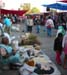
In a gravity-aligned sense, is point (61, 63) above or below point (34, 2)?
above

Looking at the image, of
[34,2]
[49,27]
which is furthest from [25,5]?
[49,27]

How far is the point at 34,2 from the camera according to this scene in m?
70.6

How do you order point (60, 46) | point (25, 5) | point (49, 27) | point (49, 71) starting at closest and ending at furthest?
point (49, 71)
point (60, 46)
point (49, 27)
point (25, 5)

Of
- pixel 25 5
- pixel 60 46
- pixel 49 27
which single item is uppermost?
pixel 60 46

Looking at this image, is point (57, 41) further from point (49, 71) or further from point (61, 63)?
point (49, 71)

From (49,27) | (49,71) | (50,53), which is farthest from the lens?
(49,27)

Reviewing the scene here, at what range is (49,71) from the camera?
10.1 metres

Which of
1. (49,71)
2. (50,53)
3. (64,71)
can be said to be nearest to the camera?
(49,71)

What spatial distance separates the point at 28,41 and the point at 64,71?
488 cm

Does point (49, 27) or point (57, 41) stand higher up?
point (57, 41)

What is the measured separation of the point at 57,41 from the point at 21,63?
82.4 inches

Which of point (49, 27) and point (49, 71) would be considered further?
point (49, 27)

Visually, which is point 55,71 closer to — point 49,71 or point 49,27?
point 49,71

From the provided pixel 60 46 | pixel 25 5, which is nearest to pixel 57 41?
pixel 60 46
